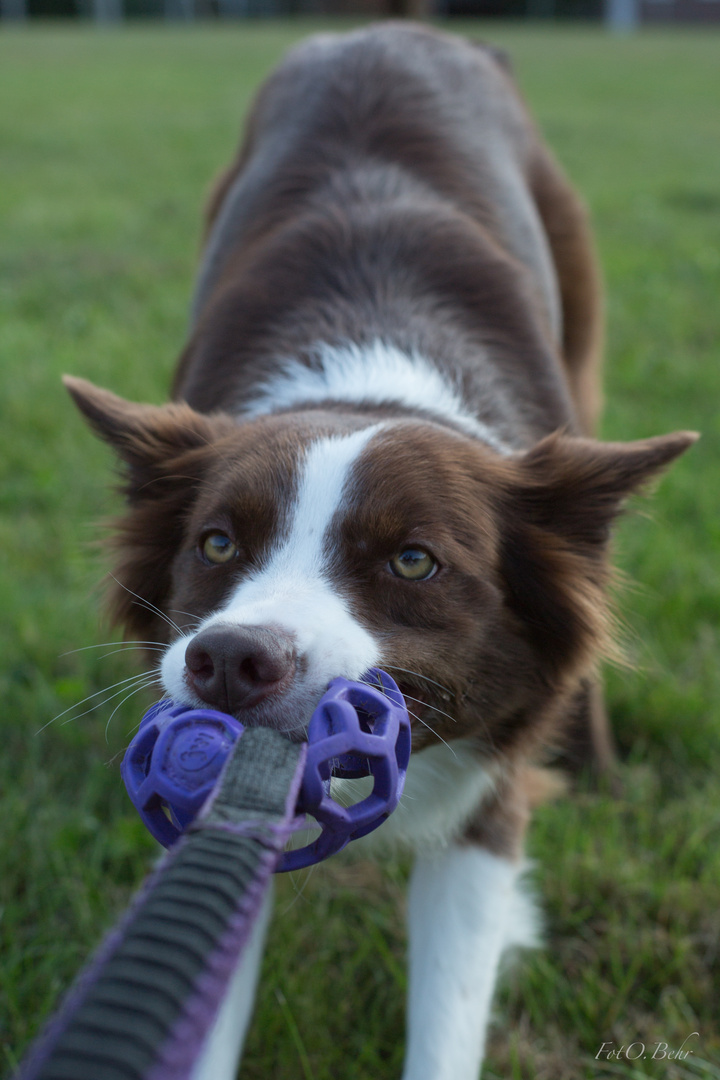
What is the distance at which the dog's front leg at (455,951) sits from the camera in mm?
2311

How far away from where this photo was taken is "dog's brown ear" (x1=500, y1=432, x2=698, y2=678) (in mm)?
2490

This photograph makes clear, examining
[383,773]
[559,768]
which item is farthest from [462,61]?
[383,773]

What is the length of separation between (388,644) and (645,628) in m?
2.29

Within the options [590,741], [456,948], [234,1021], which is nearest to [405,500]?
[456,948]

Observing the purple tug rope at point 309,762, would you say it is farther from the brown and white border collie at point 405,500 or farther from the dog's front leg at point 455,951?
the dog's front leg at point 455,951

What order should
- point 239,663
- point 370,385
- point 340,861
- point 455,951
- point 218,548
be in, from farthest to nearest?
point 340,861 < point 370,385 < point 455,951 < point 218,548 < point 239,663

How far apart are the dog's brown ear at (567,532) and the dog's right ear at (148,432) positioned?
843mm

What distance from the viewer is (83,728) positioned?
11.6ft

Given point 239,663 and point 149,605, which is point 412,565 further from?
point 149,605

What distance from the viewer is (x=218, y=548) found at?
2299 mm

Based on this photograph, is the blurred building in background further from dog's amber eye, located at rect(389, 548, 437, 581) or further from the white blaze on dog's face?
dog's amber eye, located at rect(389, 548, 437, 581)

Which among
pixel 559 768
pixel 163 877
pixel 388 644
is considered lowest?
pixel 559 768

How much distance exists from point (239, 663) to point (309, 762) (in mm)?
317

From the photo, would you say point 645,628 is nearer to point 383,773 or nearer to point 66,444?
point 383,773
